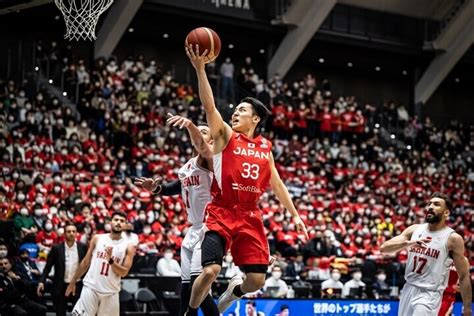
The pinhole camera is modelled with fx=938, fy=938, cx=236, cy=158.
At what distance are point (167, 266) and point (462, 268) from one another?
9.61 metres

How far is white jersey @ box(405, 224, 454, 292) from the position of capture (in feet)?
36.1

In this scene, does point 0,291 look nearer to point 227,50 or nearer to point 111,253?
point 111,253

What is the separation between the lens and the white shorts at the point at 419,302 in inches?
431

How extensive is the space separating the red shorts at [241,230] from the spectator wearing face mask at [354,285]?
10405 millimetres

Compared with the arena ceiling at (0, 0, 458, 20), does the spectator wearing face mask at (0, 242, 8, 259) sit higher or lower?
lower

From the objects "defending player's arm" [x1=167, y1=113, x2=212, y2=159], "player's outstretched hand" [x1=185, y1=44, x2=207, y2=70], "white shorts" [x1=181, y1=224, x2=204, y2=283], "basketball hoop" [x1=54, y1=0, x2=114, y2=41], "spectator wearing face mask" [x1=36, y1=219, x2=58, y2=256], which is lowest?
"white shorts" [x1=181, y1=224, x2=204, y2=283]

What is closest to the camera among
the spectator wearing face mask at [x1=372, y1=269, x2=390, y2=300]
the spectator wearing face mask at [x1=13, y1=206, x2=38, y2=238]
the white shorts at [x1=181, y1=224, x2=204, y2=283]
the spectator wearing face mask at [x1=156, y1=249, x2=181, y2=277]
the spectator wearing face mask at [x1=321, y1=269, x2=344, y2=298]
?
the white shorts at [x1=181, y1=224, x2=204, y2=283]

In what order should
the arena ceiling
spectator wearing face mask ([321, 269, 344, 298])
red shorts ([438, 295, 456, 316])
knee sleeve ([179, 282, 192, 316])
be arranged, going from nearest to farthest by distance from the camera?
knee sleeve ([179, 282, 192, 316]) → red shorts ([438, 295, 456, 316]) → spectator wearing face mask ([321, 269, 344, 298]) → the arena ceiling

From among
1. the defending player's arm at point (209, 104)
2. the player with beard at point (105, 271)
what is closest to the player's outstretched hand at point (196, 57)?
the defending player's arm at point (209, 104)

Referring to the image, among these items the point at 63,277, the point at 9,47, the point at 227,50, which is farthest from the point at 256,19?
the point at 63,277

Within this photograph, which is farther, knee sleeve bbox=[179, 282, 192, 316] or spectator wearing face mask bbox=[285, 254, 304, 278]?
spectator wearing face mask bbox=[285, 254, 304, 278]

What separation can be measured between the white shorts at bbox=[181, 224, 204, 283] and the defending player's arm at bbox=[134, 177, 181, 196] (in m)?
0.52

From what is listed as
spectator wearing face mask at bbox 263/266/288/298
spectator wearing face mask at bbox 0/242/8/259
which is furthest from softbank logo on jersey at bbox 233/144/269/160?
spectator wearing face mask at bbox 263/266/288/298

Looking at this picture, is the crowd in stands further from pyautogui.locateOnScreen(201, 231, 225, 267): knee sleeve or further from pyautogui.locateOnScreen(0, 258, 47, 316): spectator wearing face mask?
pyautogui.locateOnScreen(201, 231, 225, 267): knee sleeve
